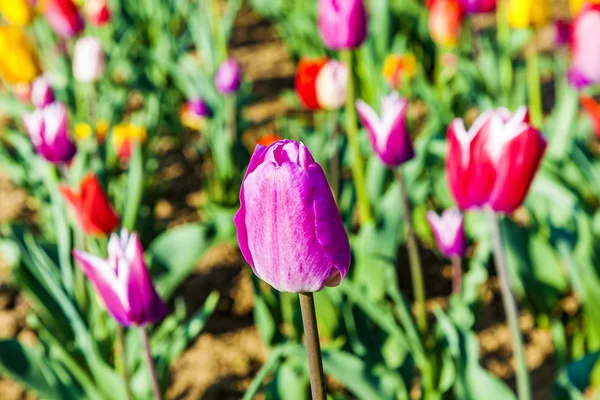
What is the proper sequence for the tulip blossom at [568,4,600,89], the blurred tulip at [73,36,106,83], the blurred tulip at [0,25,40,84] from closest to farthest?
the tulip blossom at [568,4,600,89], the blurred tulip at [73,36,106,83], the blurred tulip at [0,25,40,84]

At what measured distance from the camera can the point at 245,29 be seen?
185 inches

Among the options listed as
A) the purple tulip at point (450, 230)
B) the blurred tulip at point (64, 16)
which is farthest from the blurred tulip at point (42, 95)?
the purple tulip at point (450, 230)

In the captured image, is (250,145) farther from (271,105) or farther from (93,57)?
(93,57)

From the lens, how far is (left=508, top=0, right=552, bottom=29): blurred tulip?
89.3 inches

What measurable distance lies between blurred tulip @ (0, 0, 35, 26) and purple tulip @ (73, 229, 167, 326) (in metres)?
1.89

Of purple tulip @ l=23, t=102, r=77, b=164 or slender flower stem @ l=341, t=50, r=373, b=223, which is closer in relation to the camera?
purple tulip @ l=23, t=102, r=77, b=164

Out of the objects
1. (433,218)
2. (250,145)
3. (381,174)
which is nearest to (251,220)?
(433,218)

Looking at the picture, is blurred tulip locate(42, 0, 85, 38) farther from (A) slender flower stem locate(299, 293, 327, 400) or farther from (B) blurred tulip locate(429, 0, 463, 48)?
(A) slender flower stem locate(299, 293, 327, 400)

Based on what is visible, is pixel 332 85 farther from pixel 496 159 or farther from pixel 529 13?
pixel 496 159

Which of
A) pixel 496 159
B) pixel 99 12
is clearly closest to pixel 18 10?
pixel 99 12

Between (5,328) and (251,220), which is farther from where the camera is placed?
(5,328)

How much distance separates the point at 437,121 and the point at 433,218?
29.7 inches

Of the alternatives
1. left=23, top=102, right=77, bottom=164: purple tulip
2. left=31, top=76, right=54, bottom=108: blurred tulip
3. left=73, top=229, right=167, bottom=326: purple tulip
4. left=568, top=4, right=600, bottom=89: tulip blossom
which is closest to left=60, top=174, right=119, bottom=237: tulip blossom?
left=23, top=102, right=77, bottom=164: purple tulip

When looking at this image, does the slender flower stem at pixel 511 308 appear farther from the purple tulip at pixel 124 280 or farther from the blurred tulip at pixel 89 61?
the blurred tulip at pixel 89 61
